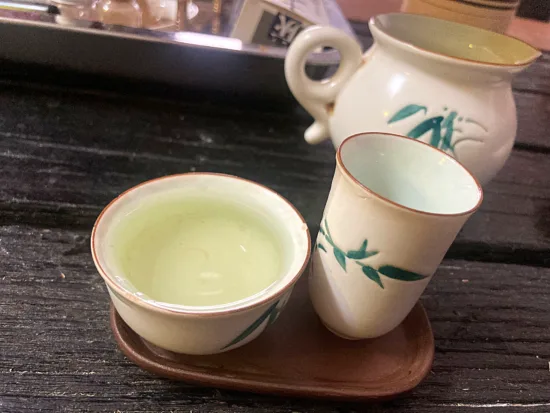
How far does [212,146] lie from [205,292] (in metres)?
0.25

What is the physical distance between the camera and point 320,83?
1.52 ft

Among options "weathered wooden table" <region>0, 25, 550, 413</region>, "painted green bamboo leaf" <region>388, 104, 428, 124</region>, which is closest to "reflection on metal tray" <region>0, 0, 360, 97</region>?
"weathered wooden table" <region>0, 25, 550, 413</region>

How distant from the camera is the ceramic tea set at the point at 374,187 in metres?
0.28

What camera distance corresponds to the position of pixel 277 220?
349 millimetres

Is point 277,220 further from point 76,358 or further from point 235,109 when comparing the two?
point 235,109

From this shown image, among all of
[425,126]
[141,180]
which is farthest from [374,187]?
[141,180]

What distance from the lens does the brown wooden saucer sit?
0.99 ft

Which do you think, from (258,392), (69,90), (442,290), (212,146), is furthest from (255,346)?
(69,90)

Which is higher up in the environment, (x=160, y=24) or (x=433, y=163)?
(x=433, y=163)

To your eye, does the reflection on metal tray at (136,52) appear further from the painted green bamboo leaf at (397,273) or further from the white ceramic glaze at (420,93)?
the painted green bamboo leaf at (397,273)

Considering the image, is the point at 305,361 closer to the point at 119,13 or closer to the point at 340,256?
the point at 340,256

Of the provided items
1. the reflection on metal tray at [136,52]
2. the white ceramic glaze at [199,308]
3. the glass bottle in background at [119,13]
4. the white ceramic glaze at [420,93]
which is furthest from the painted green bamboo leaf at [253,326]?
the glass bottle in background at [119,13]

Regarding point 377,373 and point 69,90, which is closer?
point 377,373

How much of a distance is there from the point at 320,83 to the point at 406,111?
0.32 feet
